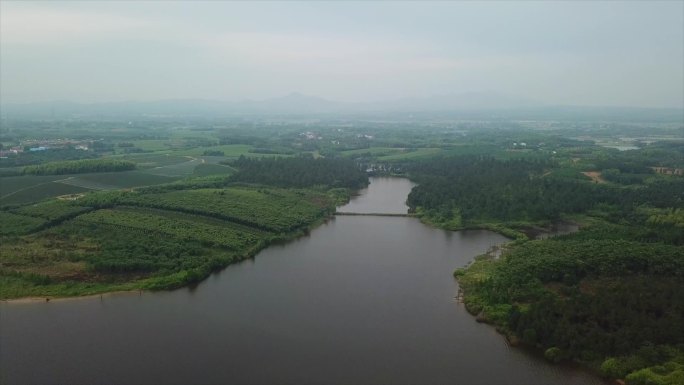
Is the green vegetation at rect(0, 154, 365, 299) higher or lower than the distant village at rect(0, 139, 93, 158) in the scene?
lower

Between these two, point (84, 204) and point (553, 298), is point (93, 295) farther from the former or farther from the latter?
point (553, 298)

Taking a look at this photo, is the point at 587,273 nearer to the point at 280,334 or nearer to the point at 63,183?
the point at 280,334

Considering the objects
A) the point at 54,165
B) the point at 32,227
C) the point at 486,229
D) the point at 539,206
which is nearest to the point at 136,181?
the point at 54,165

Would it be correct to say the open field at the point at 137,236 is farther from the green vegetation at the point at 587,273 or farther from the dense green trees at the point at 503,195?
the green vegetation at the point at 587,273

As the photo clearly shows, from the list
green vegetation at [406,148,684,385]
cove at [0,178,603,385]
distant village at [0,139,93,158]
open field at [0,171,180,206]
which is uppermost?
distant village at [0,139,93,158]

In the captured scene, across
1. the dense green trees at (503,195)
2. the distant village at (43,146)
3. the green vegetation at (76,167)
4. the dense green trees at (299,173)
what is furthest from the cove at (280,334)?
the distant village at (43,146)

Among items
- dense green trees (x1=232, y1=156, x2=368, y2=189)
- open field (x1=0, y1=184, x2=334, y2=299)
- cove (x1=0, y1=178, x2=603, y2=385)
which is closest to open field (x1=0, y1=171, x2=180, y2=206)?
open field (x1=0, y1=184, x2=334, y2=299)

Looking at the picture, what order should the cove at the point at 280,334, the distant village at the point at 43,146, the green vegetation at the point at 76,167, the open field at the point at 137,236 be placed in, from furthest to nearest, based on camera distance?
the distant village at the point at 43,146, the green vegetation at the point at 76,167, the open field at the point at 137,236, the cove at the point at 280,334

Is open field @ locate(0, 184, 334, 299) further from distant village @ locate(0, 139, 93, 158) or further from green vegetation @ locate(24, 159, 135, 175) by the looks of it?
distant village @ locate(0, 139, 93, 158)

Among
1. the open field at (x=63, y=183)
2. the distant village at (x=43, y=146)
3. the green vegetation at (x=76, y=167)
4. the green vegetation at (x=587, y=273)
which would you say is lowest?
the green vegetation at (x=587, y=273)
